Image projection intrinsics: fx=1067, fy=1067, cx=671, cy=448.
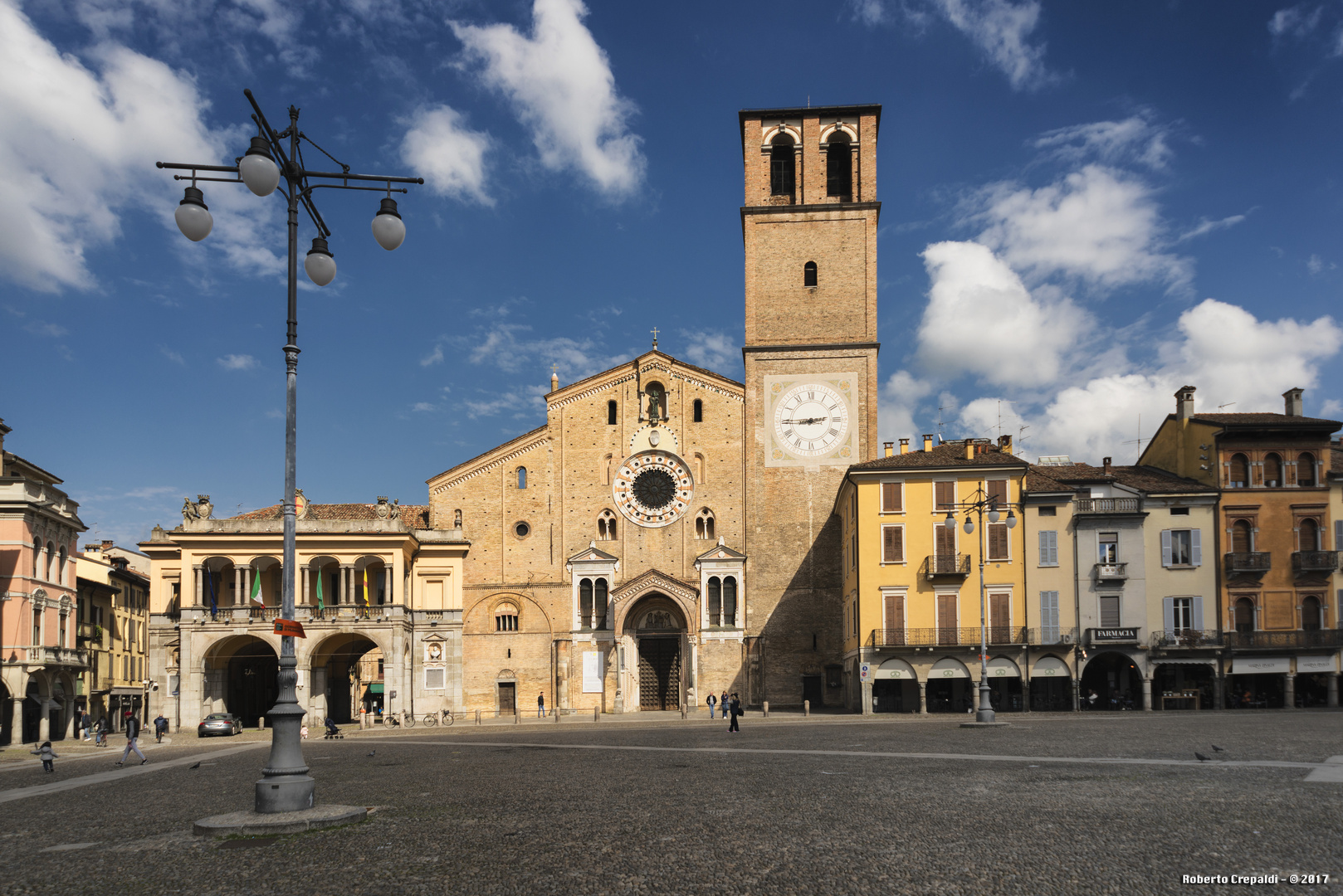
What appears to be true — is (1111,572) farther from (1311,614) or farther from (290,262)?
(290,262)

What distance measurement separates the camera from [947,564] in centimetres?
4166

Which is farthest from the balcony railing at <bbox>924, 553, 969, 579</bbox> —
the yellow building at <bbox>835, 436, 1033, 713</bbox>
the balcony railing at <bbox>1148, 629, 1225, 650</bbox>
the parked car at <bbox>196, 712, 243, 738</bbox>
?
the parked car at <bbox>196, 712, 243, 738</bbox>

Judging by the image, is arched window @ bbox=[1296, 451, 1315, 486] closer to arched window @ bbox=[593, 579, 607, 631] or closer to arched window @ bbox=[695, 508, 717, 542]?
arched window @ bbox=[695, 508, 717, 542]

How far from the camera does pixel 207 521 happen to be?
44.0 metres

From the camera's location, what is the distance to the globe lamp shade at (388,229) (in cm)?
1267

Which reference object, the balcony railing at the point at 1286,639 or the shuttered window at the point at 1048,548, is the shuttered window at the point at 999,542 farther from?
the balcony railing at the point at 1286,639

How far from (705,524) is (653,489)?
115 inches

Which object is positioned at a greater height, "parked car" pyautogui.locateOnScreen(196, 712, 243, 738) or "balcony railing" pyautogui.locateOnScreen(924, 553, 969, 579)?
"balcony railing" pyautogui.locateOnScreen(924, 553, 969, 579)

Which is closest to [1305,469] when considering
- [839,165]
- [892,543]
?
[892,543]

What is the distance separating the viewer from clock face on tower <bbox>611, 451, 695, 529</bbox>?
49.3 m

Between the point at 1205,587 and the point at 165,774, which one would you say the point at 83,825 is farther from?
the point at 1205,587

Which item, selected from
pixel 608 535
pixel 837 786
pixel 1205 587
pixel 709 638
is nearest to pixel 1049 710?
pixel 1205 587

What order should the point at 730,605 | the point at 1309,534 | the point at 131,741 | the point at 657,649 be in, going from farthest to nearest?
1. the point at 657,649
2. the point at 730,605
3. the point at 1309,534
4. the point at 131,741

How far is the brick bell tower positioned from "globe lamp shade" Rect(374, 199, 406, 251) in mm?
37072
